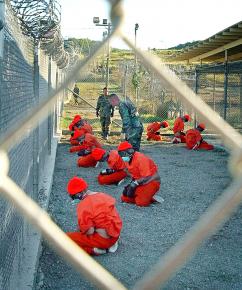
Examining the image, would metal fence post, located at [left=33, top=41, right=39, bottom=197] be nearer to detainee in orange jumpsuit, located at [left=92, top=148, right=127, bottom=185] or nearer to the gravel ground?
the gravel ground

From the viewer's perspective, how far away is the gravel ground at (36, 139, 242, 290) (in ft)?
14.1

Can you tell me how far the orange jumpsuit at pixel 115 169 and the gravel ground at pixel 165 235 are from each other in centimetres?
16

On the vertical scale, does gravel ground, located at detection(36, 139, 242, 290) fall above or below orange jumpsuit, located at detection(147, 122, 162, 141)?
below

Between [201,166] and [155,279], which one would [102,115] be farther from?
[155,279]

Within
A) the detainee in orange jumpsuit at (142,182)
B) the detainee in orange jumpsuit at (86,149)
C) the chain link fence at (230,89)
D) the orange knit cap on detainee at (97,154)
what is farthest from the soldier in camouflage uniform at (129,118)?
the detainee in orange jumpsuit at (142,182)

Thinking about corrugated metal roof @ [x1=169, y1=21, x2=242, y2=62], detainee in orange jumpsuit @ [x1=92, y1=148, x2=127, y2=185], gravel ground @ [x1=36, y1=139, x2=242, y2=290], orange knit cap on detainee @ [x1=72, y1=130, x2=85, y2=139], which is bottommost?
gravel ground @ [x1=36, y1=139, x2=242, y2=290]

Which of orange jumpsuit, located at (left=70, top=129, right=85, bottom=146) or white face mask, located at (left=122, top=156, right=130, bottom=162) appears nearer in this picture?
white face mask, located at (left=122, top=156, right=130, bottom=162)

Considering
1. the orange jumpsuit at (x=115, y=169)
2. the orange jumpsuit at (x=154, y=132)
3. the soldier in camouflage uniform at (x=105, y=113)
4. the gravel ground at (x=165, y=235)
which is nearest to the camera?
the gravel ground at (x=165, y=235)

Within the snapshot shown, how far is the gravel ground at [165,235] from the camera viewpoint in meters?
4.30

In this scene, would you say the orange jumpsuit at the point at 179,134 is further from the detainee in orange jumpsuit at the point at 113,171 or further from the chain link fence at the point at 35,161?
the chain link fence at the point at 35,161

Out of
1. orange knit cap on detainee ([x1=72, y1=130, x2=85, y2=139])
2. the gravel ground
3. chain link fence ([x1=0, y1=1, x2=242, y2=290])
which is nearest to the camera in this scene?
chain link fence ([x1=0, y1=1, x2=242, y2=290])

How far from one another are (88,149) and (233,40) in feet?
14.3

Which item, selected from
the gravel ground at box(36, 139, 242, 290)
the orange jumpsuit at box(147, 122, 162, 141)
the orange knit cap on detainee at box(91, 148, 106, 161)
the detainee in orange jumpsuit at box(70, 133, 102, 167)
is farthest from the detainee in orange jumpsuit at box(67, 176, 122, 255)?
the orange jumpsuit at box(147, 122, 162, 141)

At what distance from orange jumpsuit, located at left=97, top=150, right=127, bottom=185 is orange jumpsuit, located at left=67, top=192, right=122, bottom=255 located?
3202 millimetres
